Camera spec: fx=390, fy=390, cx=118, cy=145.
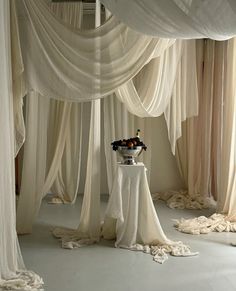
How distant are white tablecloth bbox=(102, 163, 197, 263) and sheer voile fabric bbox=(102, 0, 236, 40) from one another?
1299mm

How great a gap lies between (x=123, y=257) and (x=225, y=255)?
2.96 feet

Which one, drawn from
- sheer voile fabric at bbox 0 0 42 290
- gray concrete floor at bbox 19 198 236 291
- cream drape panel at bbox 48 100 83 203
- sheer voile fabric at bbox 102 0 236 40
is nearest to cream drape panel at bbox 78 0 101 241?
gray concrete floor at bbox 19 198 236 291

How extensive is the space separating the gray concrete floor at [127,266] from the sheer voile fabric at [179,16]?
1758 millimetres

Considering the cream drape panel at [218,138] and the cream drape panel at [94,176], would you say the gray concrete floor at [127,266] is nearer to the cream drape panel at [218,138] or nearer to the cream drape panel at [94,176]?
the cream drape panel at [94,176]

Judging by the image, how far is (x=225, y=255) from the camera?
342 cm

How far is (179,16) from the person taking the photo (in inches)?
94.8

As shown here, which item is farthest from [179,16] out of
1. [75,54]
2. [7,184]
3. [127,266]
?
[127,266]

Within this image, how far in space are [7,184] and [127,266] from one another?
1156 mm

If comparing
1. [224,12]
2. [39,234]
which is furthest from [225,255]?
[224,12]

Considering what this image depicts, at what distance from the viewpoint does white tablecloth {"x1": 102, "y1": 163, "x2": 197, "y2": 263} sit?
3.50m

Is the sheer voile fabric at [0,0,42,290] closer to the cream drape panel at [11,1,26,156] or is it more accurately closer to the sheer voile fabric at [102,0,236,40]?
the cream drape panel at [11,1,26,156]

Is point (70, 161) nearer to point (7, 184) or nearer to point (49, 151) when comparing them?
point (49, 151)

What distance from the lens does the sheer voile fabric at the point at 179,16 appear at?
2.23 meters

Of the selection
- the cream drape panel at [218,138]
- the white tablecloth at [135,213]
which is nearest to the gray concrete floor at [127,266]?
the white tablecloth at [135,213]
